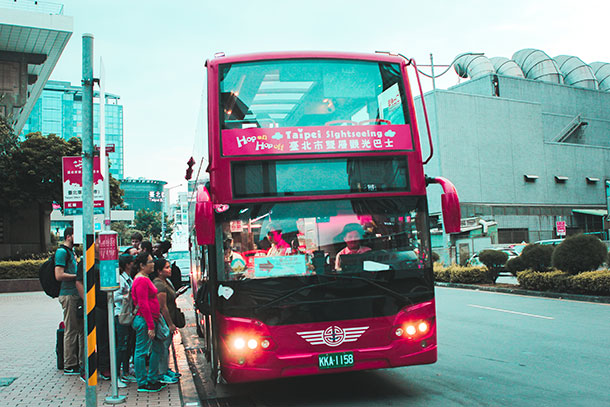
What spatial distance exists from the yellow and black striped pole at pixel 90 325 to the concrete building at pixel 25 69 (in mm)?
26435

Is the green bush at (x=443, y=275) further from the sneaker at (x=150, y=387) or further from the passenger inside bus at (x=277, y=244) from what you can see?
the passenger inside bus at (x=277, y=244)

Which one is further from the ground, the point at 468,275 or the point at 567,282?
the point at 567,282

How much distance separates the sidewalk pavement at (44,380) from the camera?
653 centimetres

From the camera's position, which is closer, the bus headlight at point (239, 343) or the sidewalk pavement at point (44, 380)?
the bus headlight at point (239, 343)

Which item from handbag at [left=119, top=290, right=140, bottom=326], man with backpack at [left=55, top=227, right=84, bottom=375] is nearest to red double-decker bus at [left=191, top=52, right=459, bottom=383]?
handbag at [left=119, top=290, right=140, bottom=326]

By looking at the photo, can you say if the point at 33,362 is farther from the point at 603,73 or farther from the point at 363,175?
the point at 603,73

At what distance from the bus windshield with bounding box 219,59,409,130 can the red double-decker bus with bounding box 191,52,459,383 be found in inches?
0.9

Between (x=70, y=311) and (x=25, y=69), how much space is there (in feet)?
98.2

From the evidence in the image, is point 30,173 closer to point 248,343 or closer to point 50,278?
point 50,278

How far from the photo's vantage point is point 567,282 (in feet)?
57.1

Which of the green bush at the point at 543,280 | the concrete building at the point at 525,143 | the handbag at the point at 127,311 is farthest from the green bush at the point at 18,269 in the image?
the concrete building at the point at 525,143

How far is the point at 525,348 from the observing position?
931 cm

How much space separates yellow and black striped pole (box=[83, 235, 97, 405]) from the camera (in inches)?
207

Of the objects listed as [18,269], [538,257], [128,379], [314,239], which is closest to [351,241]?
[314,239]
